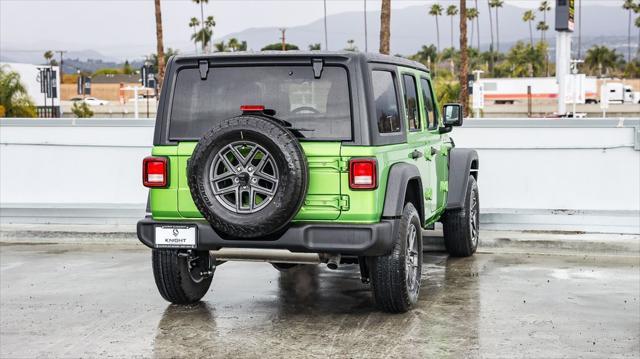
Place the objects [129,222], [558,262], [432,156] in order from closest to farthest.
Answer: [432,156] < [558,262] < [129,222]

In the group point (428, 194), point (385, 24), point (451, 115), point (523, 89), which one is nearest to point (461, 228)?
point (451, 115)

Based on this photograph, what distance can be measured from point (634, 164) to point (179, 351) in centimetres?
915

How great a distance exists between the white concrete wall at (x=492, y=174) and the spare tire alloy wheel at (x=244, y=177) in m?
6.09

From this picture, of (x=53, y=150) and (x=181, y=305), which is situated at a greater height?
(x=53, y=150)

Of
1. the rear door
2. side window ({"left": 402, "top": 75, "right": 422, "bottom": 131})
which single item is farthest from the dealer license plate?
side window ({"left": 402, "top": 75, "right": 422, "bottom": 131})

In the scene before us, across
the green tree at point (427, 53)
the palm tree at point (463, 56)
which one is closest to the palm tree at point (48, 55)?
the green tree at point (427, 53)

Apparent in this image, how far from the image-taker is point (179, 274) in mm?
8219

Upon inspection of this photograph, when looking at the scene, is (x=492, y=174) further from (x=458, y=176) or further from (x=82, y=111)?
(x=82, y=111)

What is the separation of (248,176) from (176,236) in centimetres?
91

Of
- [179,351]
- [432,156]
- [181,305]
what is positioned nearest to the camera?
[179,351]

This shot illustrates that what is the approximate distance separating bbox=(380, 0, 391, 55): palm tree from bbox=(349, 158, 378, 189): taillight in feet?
105

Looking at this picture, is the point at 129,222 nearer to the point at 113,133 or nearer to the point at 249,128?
the point at 113,133

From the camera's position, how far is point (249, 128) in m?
7.04

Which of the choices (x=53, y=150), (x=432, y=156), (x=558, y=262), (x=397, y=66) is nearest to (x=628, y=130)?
(x=558, y=262)
